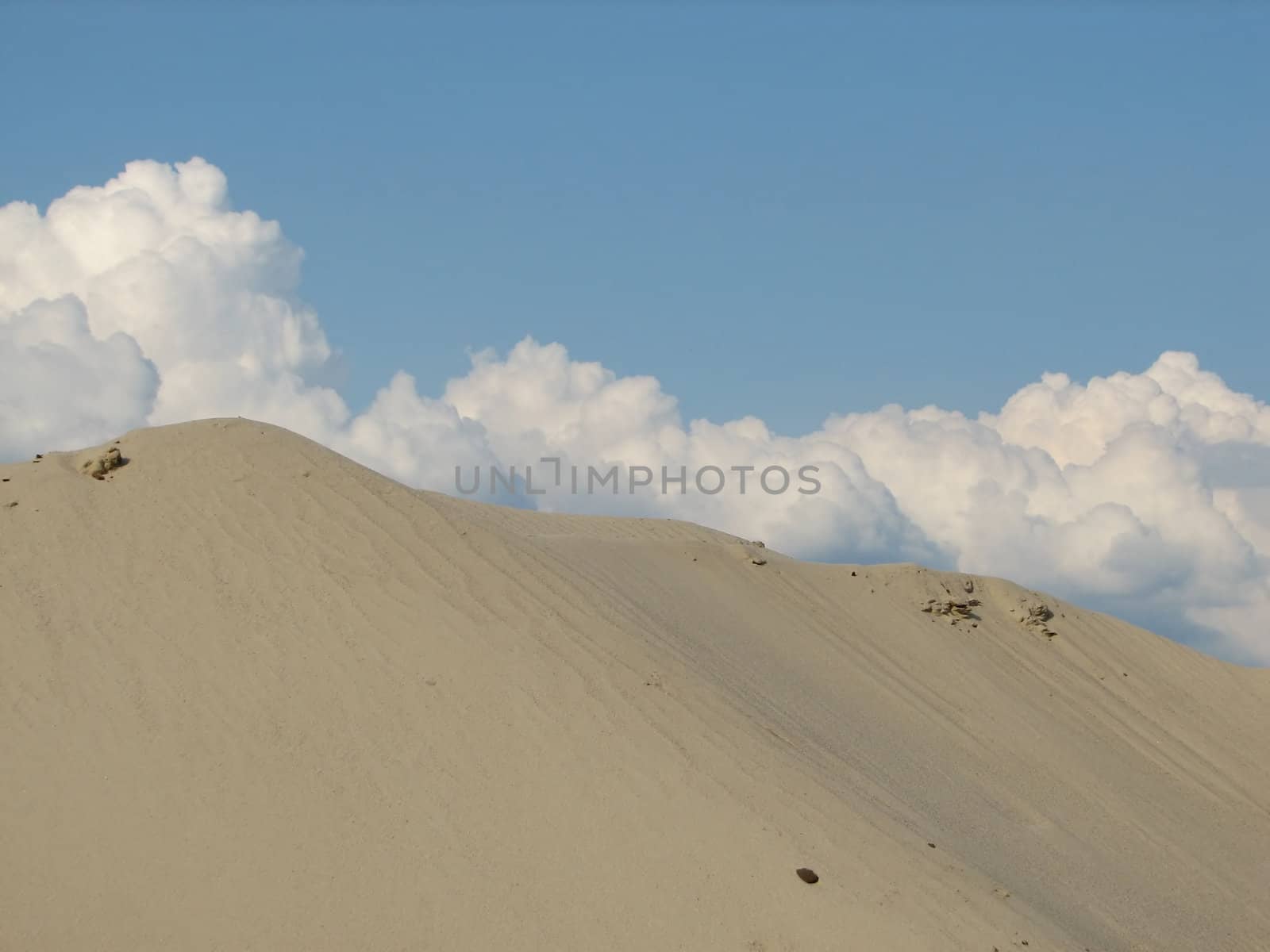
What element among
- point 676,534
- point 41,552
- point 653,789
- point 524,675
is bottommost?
point 653,789

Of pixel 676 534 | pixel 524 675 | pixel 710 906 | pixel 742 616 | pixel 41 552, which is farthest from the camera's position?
pixel 676 534

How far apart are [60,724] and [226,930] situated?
2559 millimetres

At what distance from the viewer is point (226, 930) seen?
779cm

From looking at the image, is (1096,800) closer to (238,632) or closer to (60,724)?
(238,632)

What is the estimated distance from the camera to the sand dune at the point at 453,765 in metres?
8.16

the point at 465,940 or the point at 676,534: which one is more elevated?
the point at 676,534

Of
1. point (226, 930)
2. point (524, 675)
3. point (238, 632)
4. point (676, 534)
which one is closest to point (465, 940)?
point (226, 930)

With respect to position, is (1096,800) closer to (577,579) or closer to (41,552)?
(577,579)

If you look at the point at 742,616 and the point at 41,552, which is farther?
the point at 742,616

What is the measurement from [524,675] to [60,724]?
12.0 ft

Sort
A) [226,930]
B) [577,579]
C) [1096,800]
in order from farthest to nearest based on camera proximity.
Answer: [1096,800] → [577,579] → [226,930]

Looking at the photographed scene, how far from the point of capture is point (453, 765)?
927 centimetres

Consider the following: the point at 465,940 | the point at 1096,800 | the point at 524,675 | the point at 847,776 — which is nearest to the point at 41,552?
the point at 524,675

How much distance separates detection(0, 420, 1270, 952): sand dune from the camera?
8164mm
